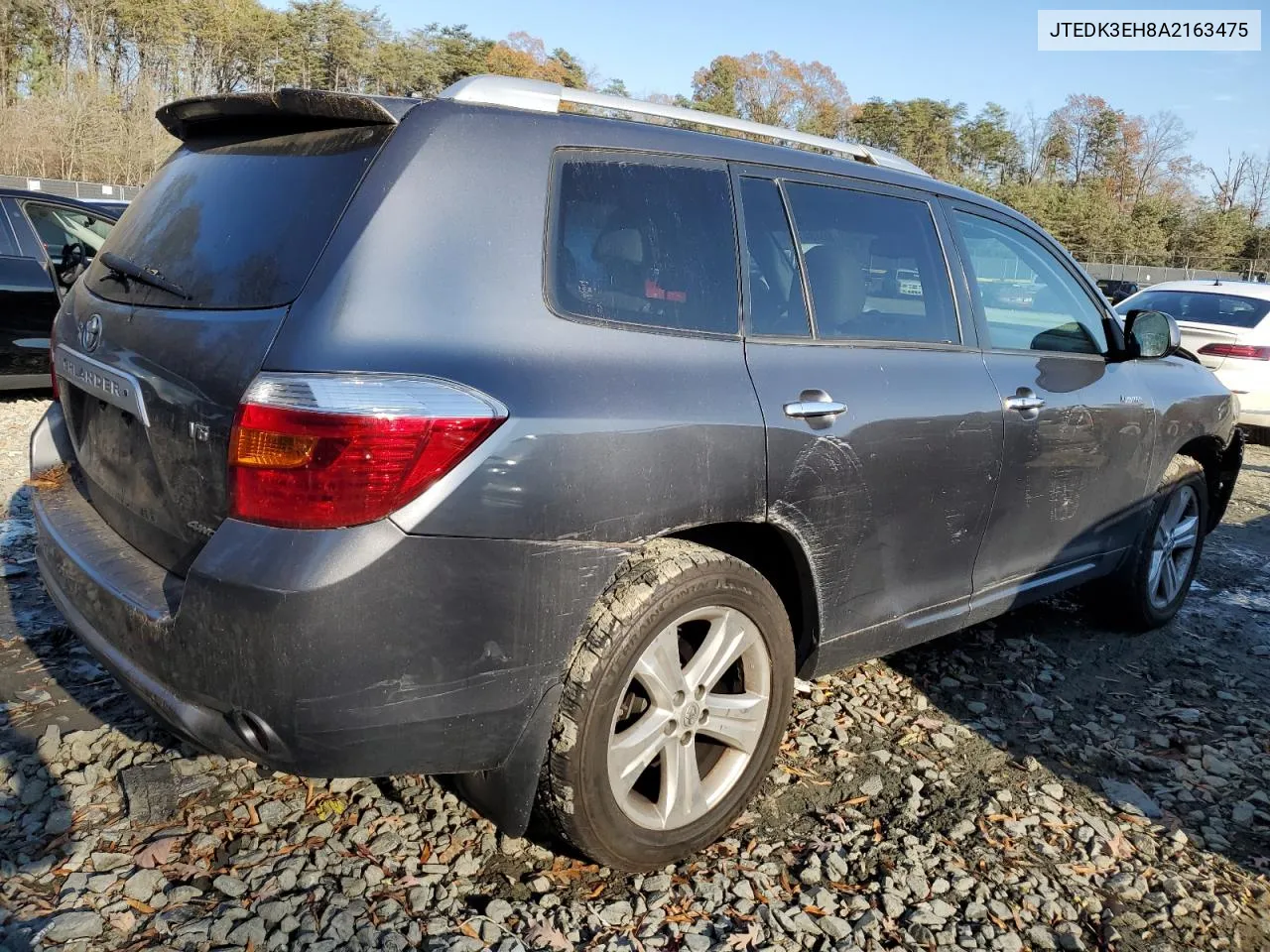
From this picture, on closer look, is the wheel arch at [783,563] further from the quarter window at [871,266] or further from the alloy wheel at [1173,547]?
the alloy wheel at [1173,547]

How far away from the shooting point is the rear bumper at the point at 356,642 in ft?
6.14

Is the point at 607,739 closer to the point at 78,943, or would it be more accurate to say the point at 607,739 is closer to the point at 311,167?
the point at 78,943

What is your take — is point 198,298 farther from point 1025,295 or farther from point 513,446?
point 1025,295

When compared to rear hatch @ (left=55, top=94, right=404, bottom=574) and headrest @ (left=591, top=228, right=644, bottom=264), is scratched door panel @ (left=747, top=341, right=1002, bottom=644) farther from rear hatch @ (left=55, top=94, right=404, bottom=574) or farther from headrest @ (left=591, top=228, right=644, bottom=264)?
rear hatch @ (left=55, top=94, right=404, bottom=574)

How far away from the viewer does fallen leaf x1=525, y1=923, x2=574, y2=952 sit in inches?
87.0

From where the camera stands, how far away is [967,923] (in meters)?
2.40

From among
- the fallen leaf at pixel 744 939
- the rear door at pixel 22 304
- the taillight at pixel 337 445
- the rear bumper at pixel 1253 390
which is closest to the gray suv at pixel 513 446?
the taillight at pixel 337 445

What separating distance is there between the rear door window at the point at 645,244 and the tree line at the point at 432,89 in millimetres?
44989

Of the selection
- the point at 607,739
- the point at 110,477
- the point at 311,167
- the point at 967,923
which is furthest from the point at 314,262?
the point at 967,923

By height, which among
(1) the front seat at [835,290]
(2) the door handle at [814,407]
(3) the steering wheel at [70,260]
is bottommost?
(2) the door handle at [814,407]

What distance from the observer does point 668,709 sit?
2424mm

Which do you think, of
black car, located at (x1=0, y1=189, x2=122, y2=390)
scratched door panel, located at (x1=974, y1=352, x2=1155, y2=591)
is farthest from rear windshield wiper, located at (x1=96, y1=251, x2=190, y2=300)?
black car, located at (x1=0, y1=189, x2=122, y2=390)

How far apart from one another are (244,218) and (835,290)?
5.43 ft

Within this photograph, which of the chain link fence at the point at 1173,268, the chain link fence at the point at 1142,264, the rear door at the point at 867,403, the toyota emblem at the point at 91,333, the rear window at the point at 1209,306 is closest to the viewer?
the toyota emblem at the point at 91,333
